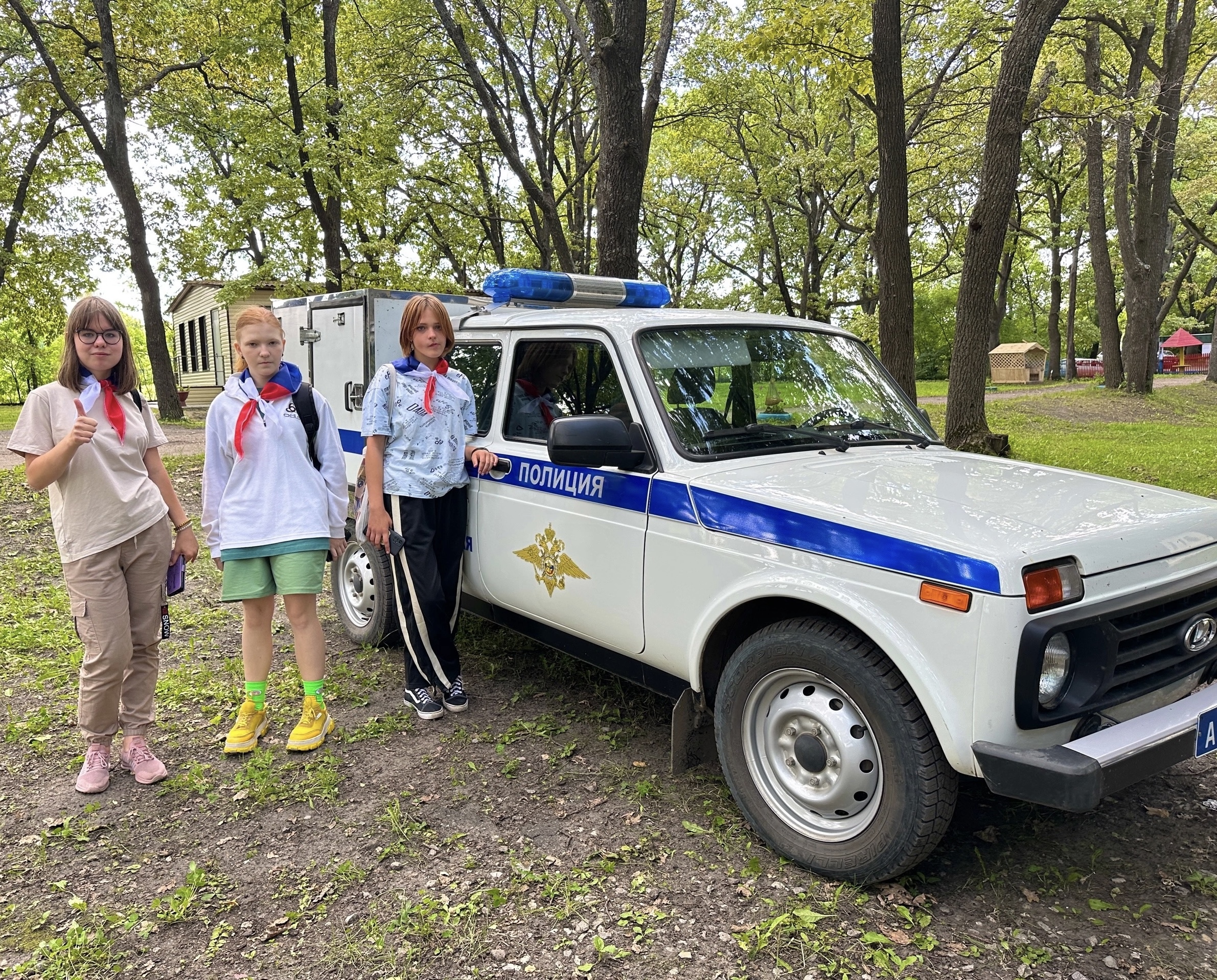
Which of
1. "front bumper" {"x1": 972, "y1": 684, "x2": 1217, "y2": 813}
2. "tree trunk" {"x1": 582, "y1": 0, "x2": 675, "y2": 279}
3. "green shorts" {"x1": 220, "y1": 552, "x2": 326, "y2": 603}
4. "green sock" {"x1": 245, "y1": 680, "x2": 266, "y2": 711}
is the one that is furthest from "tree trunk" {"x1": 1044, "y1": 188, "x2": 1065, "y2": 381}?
"green sock" {"x1": 245, "y1": 680, "x2": 266, "y2": 711}

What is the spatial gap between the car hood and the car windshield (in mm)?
180

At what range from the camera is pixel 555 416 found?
4.19 m

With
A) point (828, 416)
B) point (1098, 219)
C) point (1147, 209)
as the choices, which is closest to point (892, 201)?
point (828, 416)

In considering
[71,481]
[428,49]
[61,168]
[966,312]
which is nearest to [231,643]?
[71,481]

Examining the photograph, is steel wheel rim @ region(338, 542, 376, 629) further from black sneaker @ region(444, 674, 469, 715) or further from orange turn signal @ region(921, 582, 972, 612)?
orange turn signal @ region(921, 582, 972, 612)

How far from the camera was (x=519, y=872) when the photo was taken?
3.13 meters

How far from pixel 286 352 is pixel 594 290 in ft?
7.99

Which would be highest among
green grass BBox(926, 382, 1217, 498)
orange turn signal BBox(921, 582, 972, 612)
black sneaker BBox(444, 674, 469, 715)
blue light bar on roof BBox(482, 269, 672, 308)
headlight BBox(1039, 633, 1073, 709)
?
blue light bar on roof BBox(482, 269, 672, 308)

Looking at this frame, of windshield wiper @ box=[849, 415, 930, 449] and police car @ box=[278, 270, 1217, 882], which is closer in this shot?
police car @ box=[278, 270, 1217, 882]

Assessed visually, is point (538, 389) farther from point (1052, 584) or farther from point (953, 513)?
point (1052, 584)

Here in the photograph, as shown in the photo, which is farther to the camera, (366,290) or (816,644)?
(366,290)

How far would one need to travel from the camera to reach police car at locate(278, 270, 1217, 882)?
98.4 inches

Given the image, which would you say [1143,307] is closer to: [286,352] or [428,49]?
[428,49]

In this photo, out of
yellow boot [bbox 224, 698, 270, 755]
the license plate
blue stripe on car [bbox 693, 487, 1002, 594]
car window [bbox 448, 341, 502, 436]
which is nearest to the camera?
blue stripe on car [bbox 693, 487, 1002, 594]
